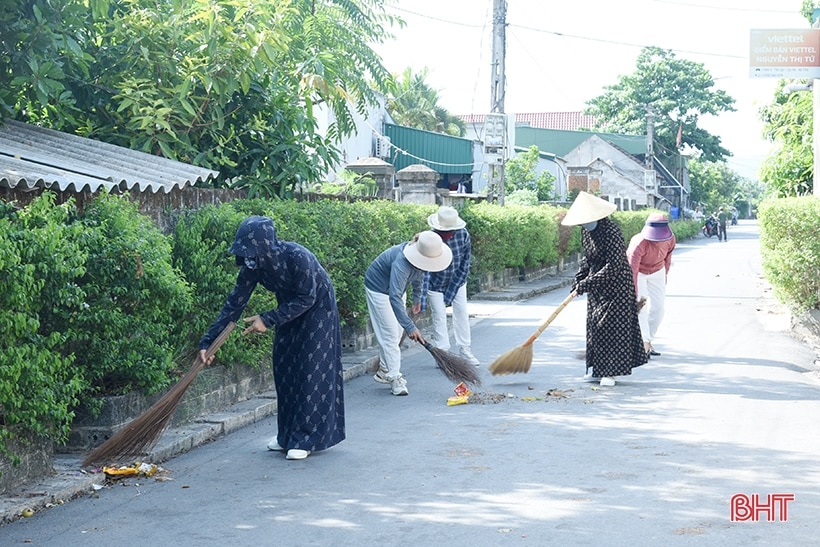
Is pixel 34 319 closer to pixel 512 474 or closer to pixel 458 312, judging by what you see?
pixel 512 474

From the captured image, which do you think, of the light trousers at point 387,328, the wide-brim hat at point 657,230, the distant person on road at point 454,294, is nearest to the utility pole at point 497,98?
the wide-brim hat at point 657,230

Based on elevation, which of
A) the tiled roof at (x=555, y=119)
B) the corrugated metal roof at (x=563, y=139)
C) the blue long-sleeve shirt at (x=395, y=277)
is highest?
the tiled roof at (x=555, y=119)

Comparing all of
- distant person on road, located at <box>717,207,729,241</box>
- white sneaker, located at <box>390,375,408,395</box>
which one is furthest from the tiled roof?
white sneaker, located at <box>390,375,408,395</box>

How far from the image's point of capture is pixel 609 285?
10172 mm

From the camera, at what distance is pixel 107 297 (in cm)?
700

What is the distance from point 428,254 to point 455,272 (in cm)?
224

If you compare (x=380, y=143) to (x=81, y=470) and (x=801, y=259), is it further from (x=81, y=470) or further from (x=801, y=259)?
(x=81, y=470)

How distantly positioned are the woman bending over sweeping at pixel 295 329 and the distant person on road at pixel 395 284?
70.0 inches

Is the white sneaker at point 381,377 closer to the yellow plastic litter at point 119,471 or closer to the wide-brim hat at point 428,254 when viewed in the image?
the wide-brim hat at point 428,254

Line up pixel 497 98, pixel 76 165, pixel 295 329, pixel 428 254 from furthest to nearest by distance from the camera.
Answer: pixel 497 98
pixel 428 254
pixel 76 165
pixel 295 329

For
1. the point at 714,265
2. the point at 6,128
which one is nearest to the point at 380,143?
the point at 714,265

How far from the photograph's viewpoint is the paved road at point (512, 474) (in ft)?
17.3

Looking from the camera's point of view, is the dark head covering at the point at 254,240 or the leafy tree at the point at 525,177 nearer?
the dark head covering at the point at 254,240

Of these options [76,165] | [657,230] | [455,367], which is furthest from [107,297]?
[657,230]
